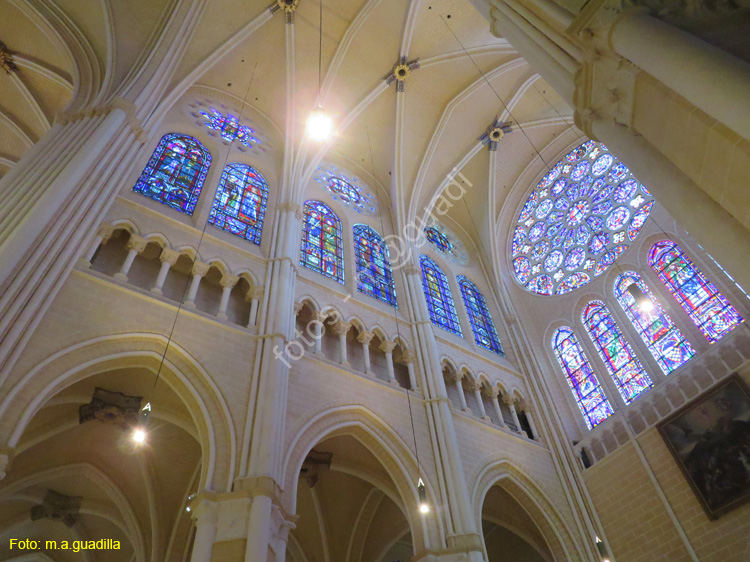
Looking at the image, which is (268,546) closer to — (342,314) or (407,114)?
(342,314)

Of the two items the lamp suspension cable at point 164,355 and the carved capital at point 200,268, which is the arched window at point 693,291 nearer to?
the carved capital at point 200,268

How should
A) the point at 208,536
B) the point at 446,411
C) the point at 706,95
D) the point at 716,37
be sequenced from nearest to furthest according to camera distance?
1. the point at 706,95
2. the point at 716,37
3. the point at 208,536
4. the point at 446,411

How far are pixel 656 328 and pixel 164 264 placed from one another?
35.7ft

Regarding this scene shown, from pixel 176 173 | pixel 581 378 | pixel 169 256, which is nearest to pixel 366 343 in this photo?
pixel 169 256

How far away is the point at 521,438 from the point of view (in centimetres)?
1225

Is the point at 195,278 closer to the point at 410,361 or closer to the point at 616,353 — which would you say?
the point at 410,361

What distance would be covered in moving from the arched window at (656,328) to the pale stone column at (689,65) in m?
9.02

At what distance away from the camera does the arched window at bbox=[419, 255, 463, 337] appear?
14523 mm

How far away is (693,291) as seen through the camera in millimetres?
11703

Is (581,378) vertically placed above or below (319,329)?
above

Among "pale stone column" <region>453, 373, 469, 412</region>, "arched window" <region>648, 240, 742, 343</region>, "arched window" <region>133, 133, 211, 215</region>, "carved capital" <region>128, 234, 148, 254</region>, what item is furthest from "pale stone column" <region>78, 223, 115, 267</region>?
"arched window" <region>648, 240, 742, 343</region>

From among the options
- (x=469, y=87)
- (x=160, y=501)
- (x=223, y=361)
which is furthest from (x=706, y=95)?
(x=469, y=87)

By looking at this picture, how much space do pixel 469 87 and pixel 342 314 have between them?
9.08 meters

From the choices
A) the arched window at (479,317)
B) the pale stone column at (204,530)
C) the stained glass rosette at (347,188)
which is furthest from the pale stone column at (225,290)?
the arched window at (479,317)
